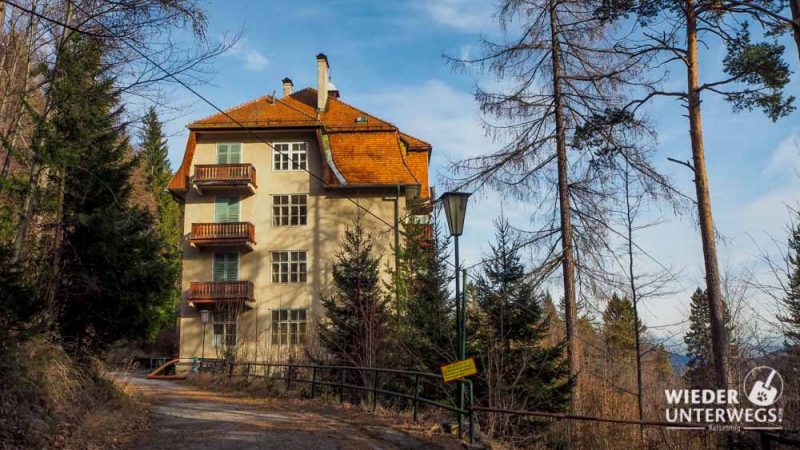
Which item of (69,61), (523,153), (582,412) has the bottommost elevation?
(582,412)

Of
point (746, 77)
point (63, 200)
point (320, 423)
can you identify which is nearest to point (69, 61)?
point (63, 200)

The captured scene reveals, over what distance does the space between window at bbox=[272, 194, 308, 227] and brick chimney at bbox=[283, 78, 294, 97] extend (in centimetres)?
830

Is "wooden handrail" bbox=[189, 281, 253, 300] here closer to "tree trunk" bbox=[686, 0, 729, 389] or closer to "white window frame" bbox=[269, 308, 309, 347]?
"white window frame" bbox=[269, 308, 309, 347]

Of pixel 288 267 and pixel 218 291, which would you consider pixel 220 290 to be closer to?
pixel 218 291

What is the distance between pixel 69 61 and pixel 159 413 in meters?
7.48

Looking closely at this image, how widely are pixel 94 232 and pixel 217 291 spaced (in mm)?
18619

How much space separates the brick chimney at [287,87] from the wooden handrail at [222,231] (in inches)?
405

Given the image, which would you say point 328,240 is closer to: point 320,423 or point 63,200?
point 63,200

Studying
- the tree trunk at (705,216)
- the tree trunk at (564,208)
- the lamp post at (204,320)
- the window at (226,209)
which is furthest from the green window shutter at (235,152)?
the tree trunk at (705,216)

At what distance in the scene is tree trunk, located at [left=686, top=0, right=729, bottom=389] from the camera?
40.2 feet

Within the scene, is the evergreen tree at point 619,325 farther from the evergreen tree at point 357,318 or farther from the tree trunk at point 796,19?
the tree trunk at point 796,19

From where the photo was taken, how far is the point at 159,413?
13.2 meters

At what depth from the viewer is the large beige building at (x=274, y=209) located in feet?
106

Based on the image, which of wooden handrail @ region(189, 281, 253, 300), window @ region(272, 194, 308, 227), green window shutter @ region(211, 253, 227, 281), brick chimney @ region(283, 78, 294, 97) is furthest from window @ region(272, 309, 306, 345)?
brick chimney @ region(283, 78, 294, 97)
